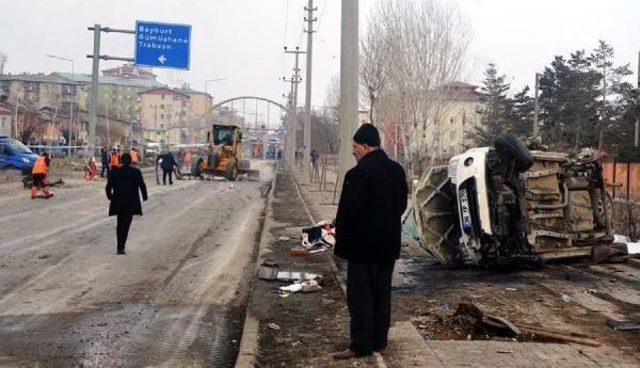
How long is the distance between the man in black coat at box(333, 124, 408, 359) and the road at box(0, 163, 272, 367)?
122 cm

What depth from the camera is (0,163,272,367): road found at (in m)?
5.96

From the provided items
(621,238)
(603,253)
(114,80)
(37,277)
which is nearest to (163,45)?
(37,277)

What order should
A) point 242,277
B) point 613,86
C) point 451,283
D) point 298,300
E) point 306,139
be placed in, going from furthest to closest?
point 613,86 < point 306,139 < point 242,277 < point 451,283 < point 298,300

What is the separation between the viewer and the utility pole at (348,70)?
12633 millimetres

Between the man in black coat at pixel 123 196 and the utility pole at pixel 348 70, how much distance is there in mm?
3725

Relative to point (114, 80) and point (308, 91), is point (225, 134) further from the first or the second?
point (114, 80)

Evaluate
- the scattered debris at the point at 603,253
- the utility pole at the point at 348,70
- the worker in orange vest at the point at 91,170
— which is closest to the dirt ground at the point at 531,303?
A: the scattered debris at the point at 603,253

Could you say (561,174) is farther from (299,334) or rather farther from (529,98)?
(529,98)

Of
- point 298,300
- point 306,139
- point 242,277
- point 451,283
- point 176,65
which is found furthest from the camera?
point 306,139

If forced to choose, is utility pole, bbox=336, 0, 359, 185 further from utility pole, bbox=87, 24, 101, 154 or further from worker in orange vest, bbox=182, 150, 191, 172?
worker in orange vest, bbox=182, 150, 191, 172

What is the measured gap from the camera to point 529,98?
5431cm

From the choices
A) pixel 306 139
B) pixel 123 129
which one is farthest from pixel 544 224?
pixel 123 129

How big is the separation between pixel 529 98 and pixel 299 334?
51.2 metres

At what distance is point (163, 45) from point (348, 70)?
18.0 meters
